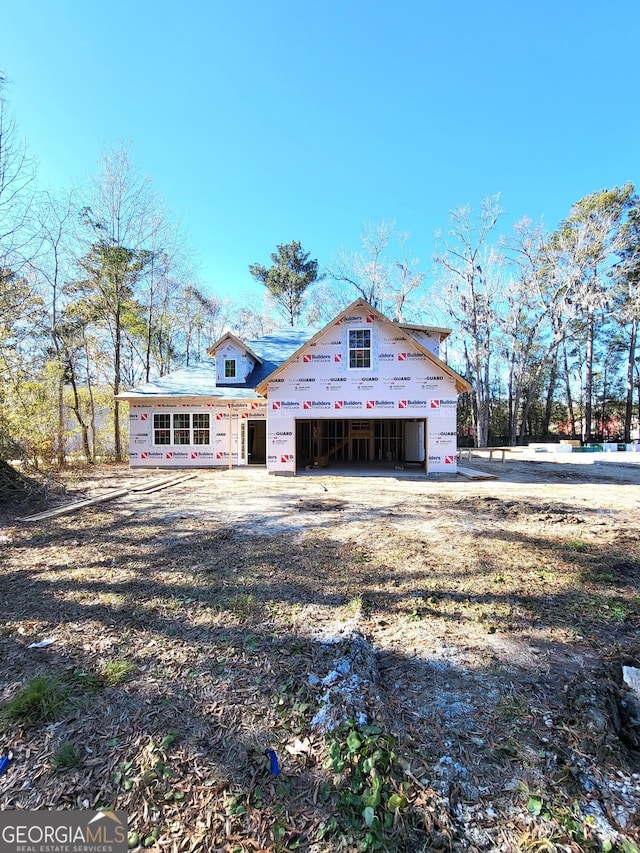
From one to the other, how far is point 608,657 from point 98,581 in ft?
15.2

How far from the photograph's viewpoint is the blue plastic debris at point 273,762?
Result: 1.87 m

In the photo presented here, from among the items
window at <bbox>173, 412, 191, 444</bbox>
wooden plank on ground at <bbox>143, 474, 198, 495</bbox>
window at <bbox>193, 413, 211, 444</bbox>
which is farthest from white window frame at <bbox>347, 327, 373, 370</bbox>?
window at <bbox>173, 412, 191, 444</bbox>

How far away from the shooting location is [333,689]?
2373 millimetres

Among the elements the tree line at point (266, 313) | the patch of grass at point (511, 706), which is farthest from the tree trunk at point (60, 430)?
the patch of grass at point (511, 706)

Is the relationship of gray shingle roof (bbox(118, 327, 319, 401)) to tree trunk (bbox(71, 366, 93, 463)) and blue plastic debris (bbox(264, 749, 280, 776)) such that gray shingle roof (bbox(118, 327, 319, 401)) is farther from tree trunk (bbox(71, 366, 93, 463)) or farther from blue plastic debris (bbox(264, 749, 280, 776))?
blue plastic debris (bbox(264, 749, 280, 776))

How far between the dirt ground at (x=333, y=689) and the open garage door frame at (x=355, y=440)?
14.3 metres

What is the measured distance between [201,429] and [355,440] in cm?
815

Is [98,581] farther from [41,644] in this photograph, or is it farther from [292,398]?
[292,398]

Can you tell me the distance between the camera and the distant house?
13.6 metres

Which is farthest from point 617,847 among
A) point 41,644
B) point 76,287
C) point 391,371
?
point 76,287

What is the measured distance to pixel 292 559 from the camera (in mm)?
4832

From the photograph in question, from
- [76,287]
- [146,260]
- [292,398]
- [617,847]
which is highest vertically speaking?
[146,260]

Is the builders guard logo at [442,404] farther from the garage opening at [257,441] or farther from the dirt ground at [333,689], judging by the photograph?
the dirt ground at [333,689]

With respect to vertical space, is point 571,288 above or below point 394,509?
above
